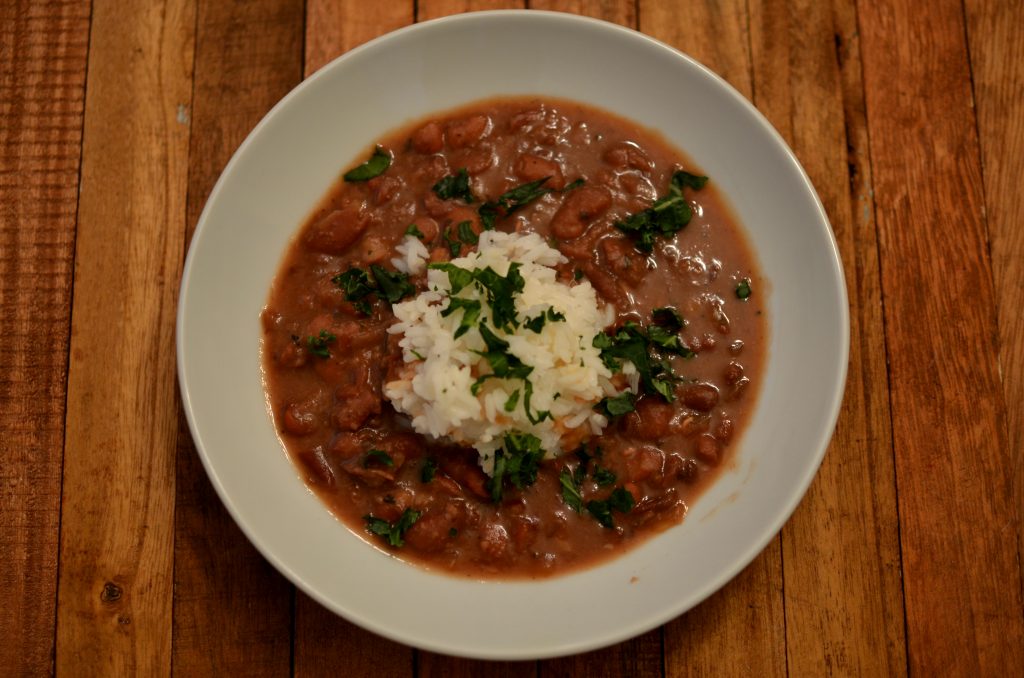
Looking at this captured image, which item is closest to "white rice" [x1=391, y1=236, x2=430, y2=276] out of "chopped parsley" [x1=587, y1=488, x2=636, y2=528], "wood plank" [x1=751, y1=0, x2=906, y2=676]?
"chopped parsley" [x1=587, y1=488, x2=636, y2=528]

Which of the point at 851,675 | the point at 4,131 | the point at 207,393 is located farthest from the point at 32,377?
the point at 851,675

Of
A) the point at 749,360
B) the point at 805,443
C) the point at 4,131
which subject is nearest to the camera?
the point at 805,443

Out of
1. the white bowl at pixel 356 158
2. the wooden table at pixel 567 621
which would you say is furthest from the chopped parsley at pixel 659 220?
the wooden table at pixel 567 621

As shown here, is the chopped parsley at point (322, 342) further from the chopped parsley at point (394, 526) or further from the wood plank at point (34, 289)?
the wood plank at point (34, 289)

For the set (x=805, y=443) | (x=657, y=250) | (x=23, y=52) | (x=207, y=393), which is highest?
(x=23, y=52)

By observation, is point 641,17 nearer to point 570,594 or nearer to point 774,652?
point 570,594

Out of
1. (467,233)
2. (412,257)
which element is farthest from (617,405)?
(412,257)

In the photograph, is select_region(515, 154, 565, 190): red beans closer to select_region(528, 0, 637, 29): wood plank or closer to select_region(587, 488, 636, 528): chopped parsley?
select_region(528, 0, 637, 29): wood plank
